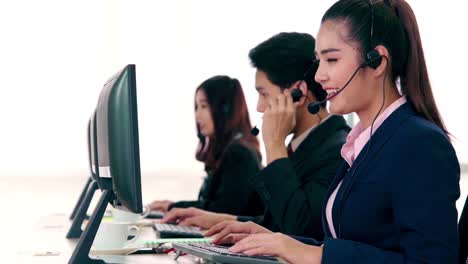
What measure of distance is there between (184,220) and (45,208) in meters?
2.70

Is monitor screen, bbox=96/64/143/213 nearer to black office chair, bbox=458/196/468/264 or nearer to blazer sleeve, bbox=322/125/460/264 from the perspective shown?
blazer sleeve, bbox=322/125/460/264

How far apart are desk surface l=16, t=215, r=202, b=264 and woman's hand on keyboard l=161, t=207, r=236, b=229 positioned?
10 cm

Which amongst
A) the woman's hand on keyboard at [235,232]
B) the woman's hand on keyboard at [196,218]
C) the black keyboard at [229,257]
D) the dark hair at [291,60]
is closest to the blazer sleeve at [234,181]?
the woman's hand on keyboard at [196,218]

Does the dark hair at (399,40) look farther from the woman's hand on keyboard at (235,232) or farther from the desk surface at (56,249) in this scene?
the desk surface at (56,249)

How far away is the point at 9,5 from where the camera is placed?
4770 millimetres

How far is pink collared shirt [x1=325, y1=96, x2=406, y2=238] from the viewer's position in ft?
4.74

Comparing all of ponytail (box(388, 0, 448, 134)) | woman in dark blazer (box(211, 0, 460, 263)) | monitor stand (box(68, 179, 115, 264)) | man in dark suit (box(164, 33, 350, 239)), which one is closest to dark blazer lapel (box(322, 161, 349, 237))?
woman in dark blazer (box(211, 0, 460, 263))

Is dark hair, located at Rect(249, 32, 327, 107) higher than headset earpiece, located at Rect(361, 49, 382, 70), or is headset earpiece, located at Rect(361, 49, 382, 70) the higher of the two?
headset earpiece, located at Rect(361, 49, 382, 70)

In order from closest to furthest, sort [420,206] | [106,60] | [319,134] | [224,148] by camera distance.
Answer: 1. [420,206]
2. [319,134]
3. [224,148]
4. [106,60]

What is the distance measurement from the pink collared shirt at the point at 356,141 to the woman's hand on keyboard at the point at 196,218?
0.83m

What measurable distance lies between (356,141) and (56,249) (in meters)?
0.91

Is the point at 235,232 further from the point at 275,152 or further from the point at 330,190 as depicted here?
the point at 275,152

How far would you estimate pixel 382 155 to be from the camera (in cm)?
137

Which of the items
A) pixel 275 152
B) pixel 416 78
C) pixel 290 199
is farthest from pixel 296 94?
pixel 416 78
